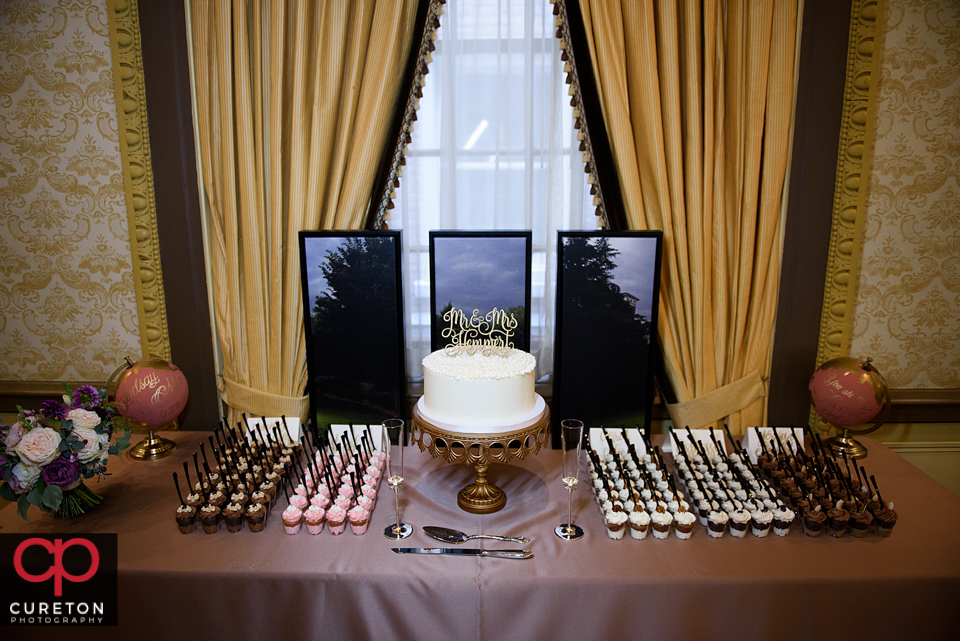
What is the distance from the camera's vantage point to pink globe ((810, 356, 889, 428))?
6.31 ft

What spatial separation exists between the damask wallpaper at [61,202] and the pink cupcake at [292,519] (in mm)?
1320

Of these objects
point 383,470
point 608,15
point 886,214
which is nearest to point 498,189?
point 608,15

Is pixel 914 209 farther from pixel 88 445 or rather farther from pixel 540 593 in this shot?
pixel 88 445

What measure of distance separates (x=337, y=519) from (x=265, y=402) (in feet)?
2.92

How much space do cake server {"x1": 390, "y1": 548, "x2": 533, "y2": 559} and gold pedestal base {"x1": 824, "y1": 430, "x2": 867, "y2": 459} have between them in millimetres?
1306

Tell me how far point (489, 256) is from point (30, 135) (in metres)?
1.92

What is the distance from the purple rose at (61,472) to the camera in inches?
57.7

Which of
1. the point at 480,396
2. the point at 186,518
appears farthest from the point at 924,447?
the point at 186,518

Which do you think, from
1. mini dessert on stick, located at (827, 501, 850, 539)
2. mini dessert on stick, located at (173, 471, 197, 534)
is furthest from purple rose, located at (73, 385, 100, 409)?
mini dessert on stick, located at (827, 501, 850, 539)

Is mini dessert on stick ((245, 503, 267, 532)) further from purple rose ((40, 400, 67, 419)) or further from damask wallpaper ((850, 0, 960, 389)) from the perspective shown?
damask wallpaper ((850, 0, 960, 389))

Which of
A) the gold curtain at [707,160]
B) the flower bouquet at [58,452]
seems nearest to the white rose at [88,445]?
the flower bouquet at [58,452]

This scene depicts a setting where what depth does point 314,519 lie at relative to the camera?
153 centimetres

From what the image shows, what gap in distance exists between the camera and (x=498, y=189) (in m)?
2.23

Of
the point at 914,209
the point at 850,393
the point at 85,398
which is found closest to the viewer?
the point at 85,398
